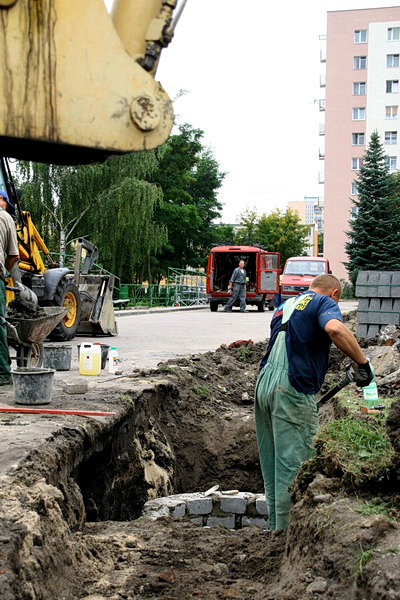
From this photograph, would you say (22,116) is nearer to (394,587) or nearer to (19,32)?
(19,32)

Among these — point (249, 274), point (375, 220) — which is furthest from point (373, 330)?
point (375, 220)

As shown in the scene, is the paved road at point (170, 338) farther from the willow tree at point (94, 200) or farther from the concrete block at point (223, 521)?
the willow tree at point (94, 200)

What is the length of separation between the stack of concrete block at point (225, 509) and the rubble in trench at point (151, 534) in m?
0.47

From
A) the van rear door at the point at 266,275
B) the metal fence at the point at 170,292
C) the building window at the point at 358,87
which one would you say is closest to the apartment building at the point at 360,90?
the building window at the point at 358,87

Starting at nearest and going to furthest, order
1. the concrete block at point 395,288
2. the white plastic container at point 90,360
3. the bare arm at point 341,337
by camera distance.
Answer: the bare arm at point 341,337 < the white plastic container at point 90,360 < the concrete block at point 395,288

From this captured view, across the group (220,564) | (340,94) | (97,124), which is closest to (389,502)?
(220,564)

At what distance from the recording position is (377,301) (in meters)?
13.1

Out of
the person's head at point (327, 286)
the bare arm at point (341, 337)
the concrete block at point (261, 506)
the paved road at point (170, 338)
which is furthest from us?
the paved road at point (170, 338)

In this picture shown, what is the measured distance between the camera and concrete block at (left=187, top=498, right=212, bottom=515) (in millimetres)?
7445

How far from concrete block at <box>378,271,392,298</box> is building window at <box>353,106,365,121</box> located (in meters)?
55.8

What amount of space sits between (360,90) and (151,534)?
65.8m

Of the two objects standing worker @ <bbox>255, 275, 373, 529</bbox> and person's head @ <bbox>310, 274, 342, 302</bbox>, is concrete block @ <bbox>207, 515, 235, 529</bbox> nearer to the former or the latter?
standing worker @ <bbox>255, 275, 373, 529</bbox>

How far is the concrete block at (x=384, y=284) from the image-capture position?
512 inches

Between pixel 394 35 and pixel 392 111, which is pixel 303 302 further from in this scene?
pixel 394 35
